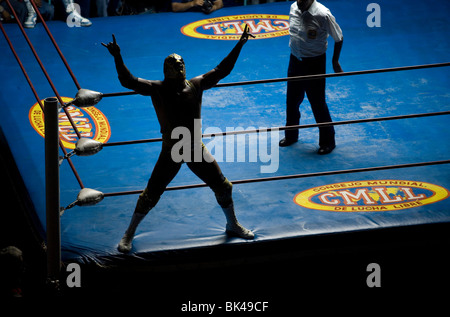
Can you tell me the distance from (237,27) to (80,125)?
8.76ft

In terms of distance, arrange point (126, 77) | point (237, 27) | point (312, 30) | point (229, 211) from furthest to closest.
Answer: point (237, 27)
point (312, 30)
point (229, 211)
point (126, 77)

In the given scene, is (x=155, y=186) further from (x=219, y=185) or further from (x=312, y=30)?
(x=312, y=30)

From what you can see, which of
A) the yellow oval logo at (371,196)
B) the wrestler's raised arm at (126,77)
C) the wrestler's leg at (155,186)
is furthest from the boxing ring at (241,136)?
the wrestler's raised arm at (126,77)

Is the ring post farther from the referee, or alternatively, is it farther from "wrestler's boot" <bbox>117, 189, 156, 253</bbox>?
the referee

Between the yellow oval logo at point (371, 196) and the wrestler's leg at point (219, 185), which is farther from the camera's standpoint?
the yellow oval logo at point (371, 196)

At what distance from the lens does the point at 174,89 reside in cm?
320

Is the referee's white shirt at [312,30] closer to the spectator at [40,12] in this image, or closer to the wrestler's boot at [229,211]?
the wrestler's boot at [229,211]

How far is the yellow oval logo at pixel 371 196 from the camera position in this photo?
3842 millimetres

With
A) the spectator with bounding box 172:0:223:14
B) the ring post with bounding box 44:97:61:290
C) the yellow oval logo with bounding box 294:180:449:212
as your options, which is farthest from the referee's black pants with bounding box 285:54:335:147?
the spectator with bounding box 172:0:223:14

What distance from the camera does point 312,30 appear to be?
4383 millimetres

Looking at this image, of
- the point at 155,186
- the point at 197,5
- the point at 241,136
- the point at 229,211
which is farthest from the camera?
the point at 197,5

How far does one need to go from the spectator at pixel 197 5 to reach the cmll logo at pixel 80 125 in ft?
8.51

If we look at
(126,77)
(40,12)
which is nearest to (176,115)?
(126,77)

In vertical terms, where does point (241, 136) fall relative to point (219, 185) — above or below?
below
